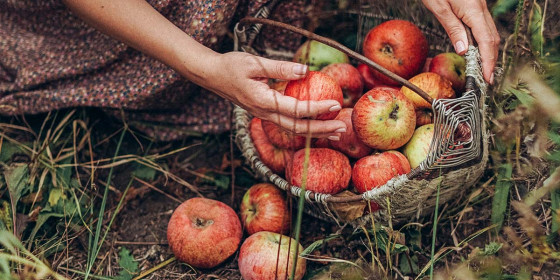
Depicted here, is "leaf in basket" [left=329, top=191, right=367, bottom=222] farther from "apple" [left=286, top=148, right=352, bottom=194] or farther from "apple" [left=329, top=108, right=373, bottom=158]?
"apple" [left=329, top=108, right=373, bottom=158]

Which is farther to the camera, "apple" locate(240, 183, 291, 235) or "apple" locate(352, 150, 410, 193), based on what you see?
"apple" locate(240, 183, 291, 235)

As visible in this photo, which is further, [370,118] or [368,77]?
[368,77]

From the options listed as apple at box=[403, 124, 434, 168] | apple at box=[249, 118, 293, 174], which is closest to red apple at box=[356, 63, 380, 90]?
apple at box=[403, 124, 434, 168]

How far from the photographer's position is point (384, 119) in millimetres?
1589

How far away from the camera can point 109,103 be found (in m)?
2.07

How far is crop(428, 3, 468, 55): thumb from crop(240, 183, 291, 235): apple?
0.84 meters

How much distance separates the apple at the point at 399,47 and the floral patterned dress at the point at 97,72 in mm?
429

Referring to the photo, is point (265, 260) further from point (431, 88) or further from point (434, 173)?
point (431, 88)

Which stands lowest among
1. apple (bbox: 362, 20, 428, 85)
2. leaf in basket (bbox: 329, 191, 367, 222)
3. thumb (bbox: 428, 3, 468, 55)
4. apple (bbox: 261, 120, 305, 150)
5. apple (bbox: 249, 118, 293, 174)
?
leaf in basket (bbox: 329, 191, 367, 222)

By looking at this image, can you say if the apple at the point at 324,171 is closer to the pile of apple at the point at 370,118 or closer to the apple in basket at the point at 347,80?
the pile of apple at the point at 370,118

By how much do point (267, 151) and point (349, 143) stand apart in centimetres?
33

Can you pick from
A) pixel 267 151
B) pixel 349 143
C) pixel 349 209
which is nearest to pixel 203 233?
pixel 267 151

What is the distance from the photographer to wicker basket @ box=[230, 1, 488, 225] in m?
1.40

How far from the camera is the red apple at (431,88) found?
1.70 metres
